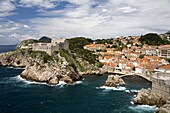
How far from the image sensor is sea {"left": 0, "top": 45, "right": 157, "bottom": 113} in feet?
142

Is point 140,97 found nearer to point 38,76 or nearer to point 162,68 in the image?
point 162,68

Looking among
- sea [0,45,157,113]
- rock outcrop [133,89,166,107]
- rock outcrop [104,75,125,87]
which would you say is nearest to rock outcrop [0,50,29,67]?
sea [0,45,157,113]

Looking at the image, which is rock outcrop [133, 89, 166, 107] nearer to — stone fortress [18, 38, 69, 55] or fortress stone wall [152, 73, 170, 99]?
fortress stone wall [152, 73, 170, 99]

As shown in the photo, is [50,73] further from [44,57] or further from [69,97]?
[69,97]

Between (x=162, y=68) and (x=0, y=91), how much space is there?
153 ft

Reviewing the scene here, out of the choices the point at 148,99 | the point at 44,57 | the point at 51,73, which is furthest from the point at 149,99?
the point at 44,57

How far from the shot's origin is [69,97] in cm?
5262

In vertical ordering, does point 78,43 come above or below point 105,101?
above

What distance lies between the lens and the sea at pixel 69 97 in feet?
142

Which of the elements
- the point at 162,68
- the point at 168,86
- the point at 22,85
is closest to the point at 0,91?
the point at 22,85

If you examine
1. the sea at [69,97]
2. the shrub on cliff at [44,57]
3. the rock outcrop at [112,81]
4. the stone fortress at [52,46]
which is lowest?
the sea at [69,97]

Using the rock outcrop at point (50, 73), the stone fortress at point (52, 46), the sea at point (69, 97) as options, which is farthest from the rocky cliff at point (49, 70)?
the stone fortress at point (52, 46)

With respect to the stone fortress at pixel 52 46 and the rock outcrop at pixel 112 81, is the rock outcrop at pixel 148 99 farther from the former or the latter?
the stone fortress at pixel 52 46

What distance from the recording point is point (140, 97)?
45.8 metres
